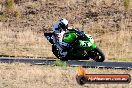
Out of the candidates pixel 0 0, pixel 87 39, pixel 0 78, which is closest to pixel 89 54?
pixel 87 39

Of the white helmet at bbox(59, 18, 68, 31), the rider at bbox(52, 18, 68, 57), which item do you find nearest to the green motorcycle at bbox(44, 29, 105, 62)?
the rider at bbox(52, 18, 68, 57)

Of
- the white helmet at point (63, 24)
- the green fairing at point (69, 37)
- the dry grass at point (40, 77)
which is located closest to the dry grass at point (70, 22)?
the green fairing at point (69, 37)

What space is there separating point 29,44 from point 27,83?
14139mm

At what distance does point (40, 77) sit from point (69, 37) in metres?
5.22

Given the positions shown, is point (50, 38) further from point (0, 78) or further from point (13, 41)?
point (13, 41)

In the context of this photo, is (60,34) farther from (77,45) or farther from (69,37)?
(77,45)

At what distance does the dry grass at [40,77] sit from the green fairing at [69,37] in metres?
2.83

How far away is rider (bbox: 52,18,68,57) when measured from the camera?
62.7 ft

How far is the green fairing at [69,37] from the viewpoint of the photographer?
19375mm

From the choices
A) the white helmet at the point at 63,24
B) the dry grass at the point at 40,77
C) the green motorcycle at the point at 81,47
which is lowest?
the dry grass at the point at 40,77

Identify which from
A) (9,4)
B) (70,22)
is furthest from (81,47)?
(9,4)

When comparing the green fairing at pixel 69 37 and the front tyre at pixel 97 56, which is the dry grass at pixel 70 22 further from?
the front tyre at pixel 97 56

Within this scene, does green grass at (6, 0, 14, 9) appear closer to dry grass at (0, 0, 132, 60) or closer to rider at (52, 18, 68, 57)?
dry grass at (0, 0, 132, 60)

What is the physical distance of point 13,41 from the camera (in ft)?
92.9
